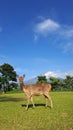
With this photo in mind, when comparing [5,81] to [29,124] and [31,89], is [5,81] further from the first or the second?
[29,124]

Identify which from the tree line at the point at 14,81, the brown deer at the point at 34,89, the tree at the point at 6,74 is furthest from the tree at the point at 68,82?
the brown deer at the point at 34,89

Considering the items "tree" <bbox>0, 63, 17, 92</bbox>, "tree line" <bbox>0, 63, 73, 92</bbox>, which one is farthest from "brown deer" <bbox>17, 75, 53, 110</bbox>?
"tree" <bbox>0, 63, 17, 92</bbox>

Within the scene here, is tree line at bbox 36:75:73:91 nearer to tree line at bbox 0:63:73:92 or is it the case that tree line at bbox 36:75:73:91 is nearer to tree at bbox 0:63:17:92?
tree line at bbox 0:63:73:92

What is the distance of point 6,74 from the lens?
7119 centimetres

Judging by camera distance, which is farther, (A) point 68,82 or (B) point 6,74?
(B) point 6,74

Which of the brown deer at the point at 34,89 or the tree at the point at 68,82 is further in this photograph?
the tree at the point at 68,82

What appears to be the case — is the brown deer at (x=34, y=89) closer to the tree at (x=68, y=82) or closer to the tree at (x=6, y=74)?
the tree at (x=68, y=82)

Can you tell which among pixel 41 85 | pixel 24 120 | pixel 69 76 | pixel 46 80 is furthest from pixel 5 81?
pixel 24 120

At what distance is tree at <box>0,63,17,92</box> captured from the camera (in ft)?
225

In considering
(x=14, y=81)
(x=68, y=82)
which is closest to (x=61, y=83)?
(x=68, y=82)

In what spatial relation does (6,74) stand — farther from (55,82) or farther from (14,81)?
(55,82)

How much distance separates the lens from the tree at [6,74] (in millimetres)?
68500

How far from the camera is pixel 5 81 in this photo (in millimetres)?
68562

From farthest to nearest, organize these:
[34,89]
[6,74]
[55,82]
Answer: [6,74] → [55,82] → [34,89]
